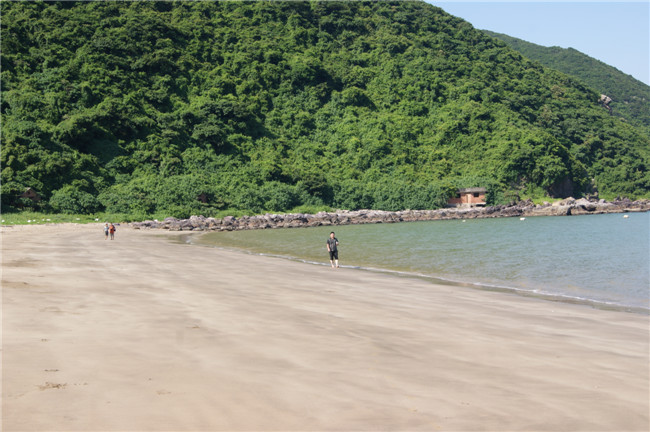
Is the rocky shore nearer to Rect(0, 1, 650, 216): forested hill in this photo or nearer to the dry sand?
Rect(0, 1, 650, 216): forested hill

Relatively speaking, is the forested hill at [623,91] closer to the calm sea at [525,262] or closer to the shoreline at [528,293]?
the calm sea at [525,262]

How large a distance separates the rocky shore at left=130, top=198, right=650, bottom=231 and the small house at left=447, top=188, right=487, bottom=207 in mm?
1506

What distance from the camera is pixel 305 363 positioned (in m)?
6.87

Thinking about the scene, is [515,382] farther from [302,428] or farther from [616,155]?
[616,155]

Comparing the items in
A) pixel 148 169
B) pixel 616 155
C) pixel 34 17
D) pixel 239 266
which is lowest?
pixel 239 266

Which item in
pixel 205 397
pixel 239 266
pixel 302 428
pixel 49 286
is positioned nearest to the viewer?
pixel 302 428

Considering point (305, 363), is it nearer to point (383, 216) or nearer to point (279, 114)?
point (383, 216)

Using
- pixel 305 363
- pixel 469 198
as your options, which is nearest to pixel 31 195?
pixel 305 363

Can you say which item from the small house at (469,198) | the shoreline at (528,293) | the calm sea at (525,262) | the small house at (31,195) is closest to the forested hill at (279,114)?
the small house at (31,195)

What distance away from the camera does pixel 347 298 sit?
1349 centimetres

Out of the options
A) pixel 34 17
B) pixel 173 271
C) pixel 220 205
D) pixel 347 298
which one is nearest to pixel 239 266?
pixel 173 271

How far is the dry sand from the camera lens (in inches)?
203

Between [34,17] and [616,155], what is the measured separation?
113961mm

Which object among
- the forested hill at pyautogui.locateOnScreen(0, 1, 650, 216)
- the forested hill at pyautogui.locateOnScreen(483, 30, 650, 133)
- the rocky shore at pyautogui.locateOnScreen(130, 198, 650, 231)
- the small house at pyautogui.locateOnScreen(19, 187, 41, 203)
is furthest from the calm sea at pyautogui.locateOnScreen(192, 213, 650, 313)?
the forested hill at pyautogui.locateOnScreen(483, 30, 650, 133)
